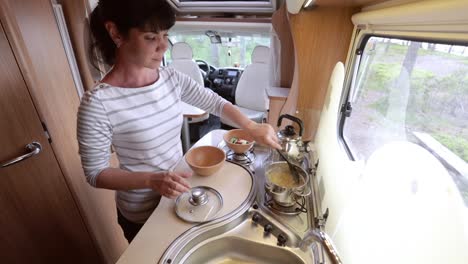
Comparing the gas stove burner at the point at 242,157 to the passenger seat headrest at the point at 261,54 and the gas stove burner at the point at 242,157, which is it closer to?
the gas stove burner at the point at 242,157

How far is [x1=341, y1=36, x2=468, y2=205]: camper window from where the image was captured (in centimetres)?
58

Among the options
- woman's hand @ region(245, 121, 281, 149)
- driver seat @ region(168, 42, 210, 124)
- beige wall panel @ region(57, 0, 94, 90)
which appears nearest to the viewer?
woman's hand @ region(245, 121, 281, 149)

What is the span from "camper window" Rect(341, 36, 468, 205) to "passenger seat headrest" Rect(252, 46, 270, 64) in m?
2.00

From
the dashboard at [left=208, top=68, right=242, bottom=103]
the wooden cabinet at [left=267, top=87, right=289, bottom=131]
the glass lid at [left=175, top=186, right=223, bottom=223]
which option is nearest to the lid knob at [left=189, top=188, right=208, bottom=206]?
the glass lid at [left=175, top=186, right=223, bottom=223]

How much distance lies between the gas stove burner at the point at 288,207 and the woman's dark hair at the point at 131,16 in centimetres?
73

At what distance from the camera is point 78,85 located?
148 cm

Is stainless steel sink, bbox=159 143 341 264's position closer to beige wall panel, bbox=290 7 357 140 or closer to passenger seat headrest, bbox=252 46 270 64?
beige wall panel, bbox=290 7 357 140

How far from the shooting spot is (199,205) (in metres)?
0.83

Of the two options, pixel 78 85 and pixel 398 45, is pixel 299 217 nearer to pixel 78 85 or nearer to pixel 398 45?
pixel 398 45

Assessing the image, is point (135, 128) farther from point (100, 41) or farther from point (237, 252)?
point (237, 252)

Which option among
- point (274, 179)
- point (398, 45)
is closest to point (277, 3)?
point (398, 45)

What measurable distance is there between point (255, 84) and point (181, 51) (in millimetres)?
1317

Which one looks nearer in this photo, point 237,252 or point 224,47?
point 237,252

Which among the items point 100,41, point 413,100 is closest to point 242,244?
point 413,100
